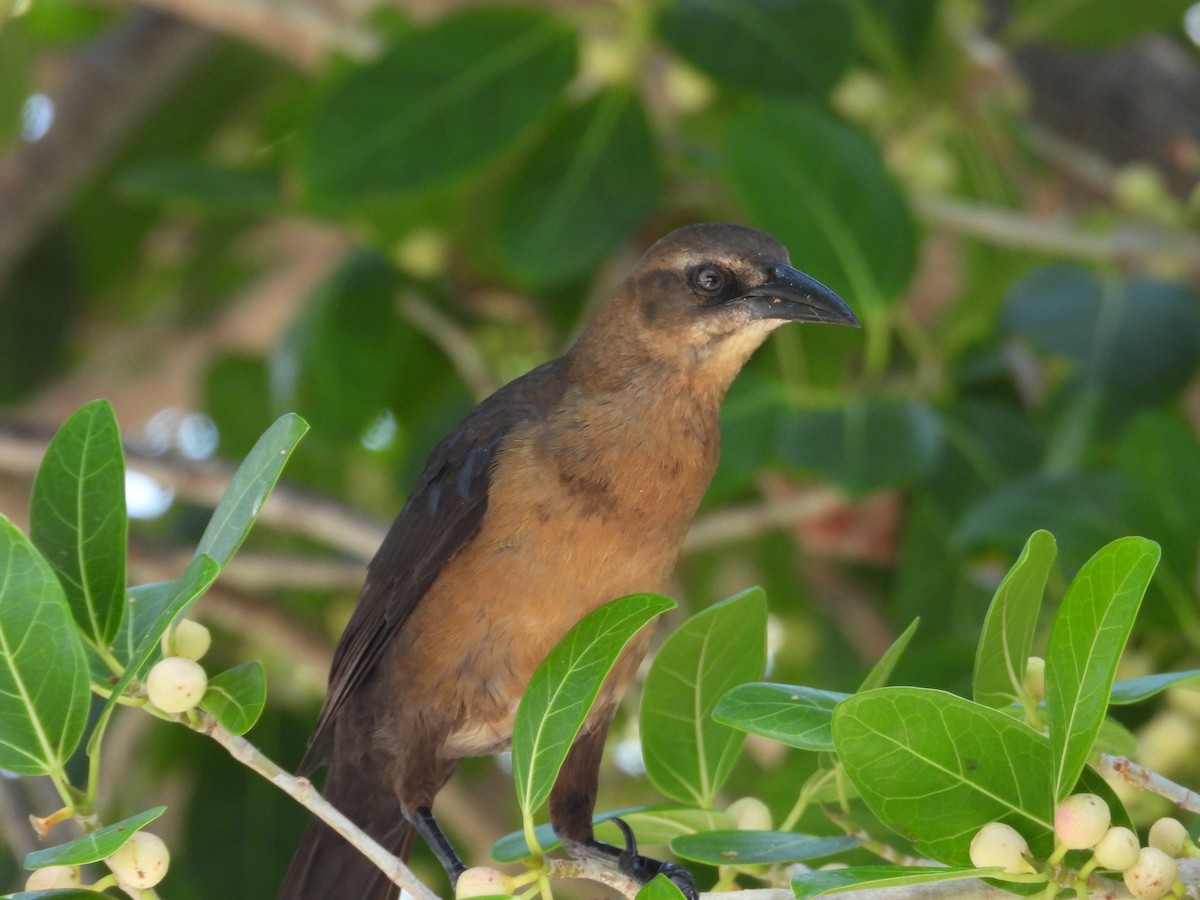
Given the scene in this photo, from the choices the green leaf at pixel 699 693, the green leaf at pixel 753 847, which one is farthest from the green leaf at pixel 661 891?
the green leaf at pixel 699 693

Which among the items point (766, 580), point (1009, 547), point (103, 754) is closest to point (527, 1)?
point (766, 580)

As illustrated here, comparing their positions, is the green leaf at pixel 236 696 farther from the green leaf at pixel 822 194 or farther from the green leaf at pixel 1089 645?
the green leaf at pixel 822 194

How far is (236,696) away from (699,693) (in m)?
0.84

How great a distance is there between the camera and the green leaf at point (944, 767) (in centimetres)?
207

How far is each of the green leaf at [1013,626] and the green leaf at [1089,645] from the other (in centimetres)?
12

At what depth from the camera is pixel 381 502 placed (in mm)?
6203

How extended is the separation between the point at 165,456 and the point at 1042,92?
3094 millimetres

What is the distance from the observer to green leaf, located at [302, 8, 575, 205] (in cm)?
411

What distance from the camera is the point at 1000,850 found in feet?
6.57

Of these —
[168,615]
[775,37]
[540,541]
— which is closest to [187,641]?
[168,615]

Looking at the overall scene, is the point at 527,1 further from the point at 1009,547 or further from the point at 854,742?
the point at 854,742

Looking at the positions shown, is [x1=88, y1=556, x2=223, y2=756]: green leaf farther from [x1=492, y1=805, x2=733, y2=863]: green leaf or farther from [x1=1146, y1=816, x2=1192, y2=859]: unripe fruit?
[x1=1146, y1=816, x2=1192, y2=859]: unripe fruit

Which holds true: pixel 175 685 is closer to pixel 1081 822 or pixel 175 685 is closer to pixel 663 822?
pixel 663 822

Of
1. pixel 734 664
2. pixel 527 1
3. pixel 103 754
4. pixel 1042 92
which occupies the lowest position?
pixel 103 754
